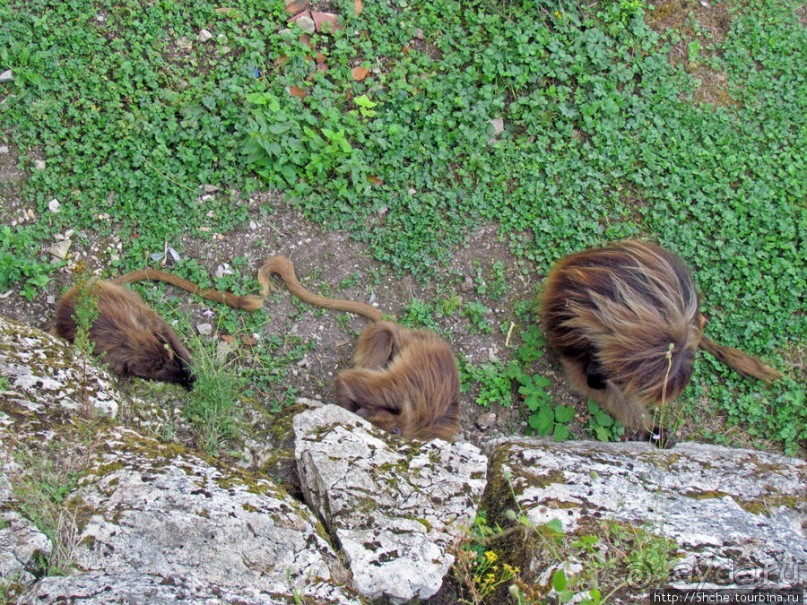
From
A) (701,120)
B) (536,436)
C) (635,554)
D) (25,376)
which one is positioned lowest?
(536,436)

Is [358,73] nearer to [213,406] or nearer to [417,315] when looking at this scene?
[417,315]

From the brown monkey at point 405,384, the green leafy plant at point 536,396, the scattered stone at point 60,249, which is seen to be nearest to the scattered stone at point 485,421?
the green leafy plant at point 536,396

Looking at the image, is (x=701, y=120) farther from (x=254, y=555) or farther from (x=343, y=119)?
(x=254, y=555)

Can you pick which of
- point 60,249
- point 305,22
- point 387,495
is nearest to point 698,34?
point 305,22

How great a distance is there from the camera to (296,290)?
5.15 meters

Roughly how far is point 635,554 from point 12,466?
2845 mm

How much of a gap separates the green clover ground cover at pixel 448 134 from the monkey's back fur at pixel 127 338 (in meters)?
0.54

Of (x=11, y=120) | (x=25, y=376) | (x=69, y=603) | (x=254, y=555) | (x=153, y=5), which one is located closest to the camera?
(x=69, y=603)

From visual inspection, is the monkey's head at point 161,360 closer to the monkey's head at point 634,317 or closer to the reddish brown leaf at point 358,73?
the reddish brown leaf at point 358,73

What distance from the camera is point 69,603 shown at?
2.75 meters

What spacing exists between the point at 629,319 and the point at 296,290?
2229 mm

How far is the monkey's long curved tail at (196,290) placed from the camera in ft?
16.4

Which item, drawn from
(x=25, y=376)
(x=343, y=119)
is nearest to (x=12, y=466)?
(x=25, y=376)

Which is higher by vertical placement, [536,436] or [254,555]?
[254,555]
